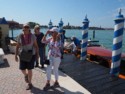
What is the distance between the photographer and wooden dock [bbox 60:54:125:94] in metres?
5.45

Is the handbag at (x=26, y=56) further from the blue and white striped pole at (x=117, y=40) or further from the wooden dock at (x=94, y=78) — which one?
the blue and white striped pole at (x=117, y=40)

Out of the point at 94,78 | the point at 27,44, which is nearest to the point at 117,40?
the point at 94,78

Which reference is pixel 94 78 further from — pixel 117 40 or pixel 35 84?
pixel 35 84

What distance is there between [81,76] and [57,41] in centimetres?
172

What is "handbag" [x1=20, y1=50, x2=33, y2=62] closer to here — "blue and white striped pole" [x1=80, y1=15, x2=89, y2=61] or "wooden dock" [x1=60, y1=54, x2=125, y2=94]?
"wooden dock" [x1=60, y1=54, x2=125, y2=94]

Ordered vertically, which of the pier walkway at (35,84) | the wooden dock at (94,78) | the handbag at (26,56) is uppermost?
the handbag at (26,56)

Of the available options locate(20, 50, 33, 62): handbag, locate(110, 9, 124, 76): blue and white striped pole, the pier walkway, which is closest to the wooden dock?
the pier walkway

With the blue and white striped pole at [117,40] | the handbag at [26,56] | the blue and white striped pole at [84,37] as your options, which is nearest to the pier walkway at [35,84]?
the handbag at [26,56]

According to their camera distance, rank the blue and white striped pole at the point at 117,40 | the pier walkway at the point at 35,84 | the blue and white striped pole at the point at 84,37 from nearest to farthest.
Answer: the pier walkway at the point at 35,84 < the blue and white striped pole at the point at 117,40 < the blue and white striped pole at the point at 84,37

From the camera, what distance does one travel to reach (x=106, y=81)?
20.0ft

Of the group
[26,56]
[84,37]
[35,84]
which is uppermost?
[84,37]

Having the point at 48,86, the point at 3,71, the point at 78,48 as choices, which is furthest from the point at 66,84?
the point at 78,48

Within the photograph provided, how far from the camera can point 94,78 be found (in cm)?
641

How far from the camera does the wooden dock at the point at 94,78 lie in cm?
545
